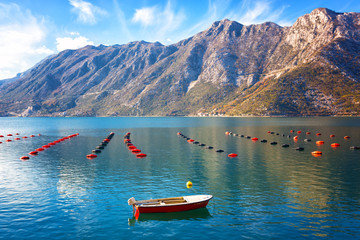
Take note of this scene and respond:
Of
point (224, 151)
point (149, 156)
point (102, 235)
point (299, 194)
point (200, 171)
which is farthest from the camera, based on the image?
point (224, 151)

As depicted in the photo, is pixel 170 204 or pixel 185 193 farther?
pixel 185 193

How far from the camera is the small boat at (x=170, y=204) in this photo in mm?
39412

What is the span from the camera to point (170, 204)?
3969 cm

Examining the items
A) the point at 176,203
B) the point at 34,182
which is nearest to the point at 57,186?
the point at 34,182

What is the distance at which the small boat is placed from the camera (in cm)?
3941

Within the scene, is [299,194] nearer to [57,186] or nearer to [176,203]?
[176,203]

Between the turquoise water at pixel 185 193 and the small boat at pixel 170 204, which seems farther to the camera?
the small boat at pixel 170 204

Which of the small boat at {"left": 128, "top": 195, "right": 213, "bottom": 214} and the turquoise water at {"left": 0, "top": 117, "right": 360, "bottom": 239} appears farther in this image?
the small boat at {"left": 128, "top": 195, "right": 213, "bottom": 214}

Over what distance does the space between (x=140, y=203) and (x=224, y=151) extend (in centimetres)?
6791

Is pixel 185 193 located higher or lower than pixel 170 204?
lower

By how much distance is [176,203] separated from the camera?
40469mm

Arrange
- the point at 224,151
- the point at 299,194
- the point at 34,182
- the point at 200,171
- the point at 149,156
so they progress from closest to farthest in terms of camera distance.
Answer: the point at 299,194 < the point at 34,182 < the point at 200,171 < the point at 149,156 < the point at 224,151

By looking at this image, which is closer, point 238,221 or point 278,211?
point 238,221

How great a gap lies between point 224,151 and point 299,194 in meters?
55.7
